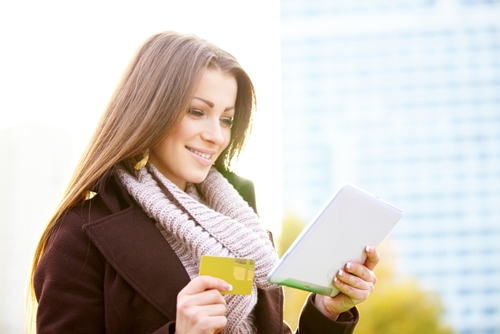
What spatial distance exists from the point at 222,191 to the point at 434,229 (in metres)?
58.8

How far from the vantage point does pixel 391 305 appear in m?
19.8

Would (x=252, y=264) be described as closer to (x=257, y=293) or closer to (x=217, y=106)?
(x=257, y=293)

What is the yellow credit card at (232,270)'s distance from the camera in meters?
0.97

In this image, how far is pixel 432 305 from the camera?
77.3 feet

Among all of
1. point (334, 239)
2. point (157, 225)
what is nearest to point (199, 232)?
point (157, 225)

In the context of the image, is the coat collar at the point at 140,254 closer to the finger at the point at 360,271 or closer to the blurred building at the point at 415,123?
the finger at the point at 360,271

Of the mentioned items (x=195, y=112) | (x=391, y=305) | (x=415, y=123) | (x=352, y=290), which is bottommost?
(x=415, y=123)

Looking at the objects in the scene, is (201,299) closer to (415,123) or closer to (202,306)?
(202,306)

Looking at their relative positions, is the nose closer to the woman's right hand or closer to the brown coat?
the brown coat

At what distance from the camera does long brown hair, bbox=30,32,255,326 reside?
123 centimetres

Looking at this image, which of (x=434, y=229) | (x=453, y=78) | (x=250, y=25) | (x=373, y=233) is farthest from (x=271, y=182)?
(x=453, y=78)

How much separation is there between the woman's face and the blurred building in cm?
5354

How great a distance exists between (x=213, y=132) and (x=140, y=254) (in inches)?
12.8

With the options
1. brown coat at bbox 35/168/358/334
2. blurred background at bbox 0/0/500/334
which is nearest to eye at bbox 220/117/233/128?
brown coat at bbox 35/168/358/334
